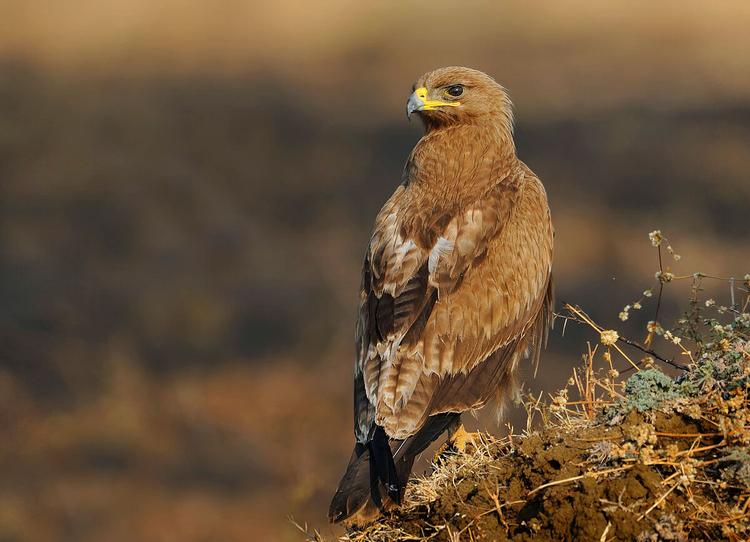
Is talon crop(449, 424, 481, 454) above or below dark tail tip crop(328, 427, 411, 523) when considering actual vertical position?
below

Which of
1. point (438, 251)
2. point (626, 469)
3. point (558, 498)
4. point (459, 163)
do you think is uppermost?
point (459, 163)

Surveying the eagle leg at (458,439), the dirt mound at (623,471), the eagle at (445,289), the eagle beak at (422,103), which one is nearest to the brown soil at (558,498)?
the dirt mound at (623,471)

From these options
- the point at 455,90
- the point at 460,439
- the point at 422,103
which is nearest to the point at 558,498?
the point at 460,439

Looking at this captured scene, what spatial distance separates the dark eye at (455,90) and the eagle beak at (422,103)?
61mm

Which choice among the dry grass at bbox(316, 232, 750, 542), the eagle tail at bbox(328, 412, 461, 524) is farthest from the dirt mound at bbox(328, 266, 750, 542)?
the eagle tail at bbox(328, 412, 461, 524)

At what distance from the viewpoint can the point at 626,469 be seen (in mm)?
4395

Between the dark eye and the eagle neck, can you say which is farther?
the dark eye

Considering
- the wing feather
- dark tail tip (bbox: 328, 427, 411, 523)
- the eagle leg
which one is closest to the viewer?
dark tail tip (bbox: 328, 427, 411, 523)

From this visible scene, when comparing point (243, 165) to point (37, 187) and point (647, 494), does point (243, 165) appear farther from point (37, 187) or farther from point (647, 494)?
point (647, 494)

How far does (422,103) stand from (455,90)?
23 cm

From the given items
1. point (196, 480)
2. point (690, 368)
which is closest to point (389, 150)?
point (196, 480)

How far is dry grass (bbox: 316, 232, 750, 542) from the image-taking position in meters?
4.24

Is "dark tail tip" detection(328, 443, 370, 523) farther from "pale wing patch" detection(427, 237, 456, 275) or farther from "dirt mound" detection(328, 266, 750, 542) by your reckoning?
"pale wing patch" detection(427, 237, 456, 275)

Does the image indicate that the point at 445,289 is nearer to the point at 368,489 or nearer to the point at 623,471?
the point at 368,489
